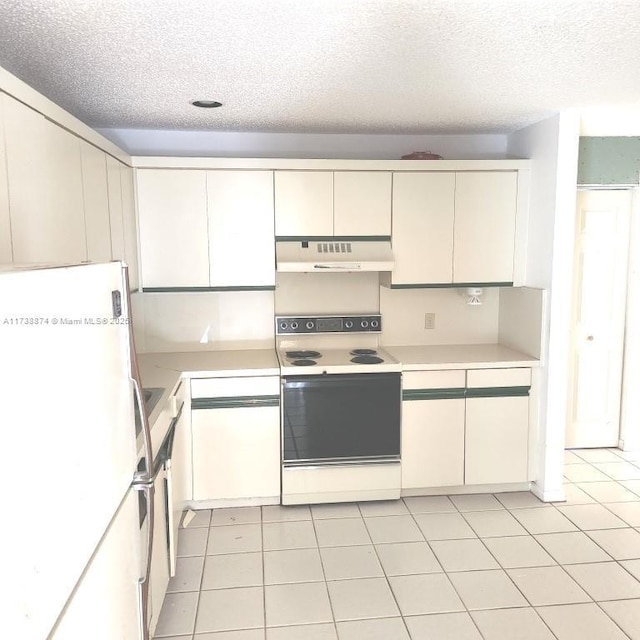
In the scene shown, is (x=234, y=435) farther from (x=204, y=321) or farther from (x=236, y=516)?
(x=204, y=321)

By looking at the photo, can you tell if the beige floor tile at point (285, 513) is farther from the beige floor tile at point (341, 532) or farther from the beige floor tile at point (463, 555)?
the beige floor tile at point (463, 555)

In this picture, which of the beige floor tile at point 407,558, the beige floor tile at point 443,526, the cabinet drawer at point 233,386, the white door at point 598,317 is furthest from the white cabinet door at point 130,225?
the white door at point 598,317

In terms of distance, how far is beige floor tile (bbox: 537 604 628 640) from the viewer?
7.34 ft

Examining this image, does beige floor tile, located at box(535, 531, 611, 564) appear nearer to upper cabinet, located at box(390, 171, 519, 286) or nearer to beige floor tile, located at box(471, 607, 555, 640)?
beige floor tile, located at box(471, 607, 555, 640)

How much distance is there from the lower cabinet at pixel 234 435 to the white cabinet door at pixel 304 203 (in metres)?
0.98

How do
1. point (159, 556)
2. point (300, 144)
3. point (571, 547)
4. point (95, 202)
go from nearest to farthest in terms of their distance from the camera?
1. point (159, 556)
2. point (95, 202)
3. point (571, 547)
4. point (300, 144)

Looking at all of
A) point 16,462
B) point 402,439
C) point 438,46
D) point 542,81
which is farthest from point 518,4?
point 402,439

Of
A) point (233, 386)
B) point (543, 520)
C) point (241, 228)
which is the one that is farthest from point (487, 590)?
point (241, 228)

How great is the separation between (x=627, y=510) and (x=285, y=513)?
6.78 feet

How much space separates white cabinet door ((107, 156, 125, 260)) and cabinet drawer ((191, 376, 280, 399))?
878 mm

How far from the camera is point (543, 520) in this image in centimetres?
321

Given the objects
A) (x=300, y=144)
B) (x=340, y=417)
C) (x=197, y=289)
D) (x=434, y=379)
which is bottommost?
(x=340, y=417)

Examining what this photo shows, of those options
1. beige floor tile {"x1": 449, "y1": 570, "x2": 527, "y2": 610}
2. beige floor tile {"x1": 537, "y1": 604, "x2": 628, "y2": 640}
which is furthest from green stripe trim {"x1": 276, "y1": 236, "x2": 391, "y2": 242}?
beige floor tile {"x1": 537, "y1": 604, "x2": 628, "y2": 640}

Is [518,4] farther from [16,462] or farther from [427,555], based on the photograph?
[427,555]
